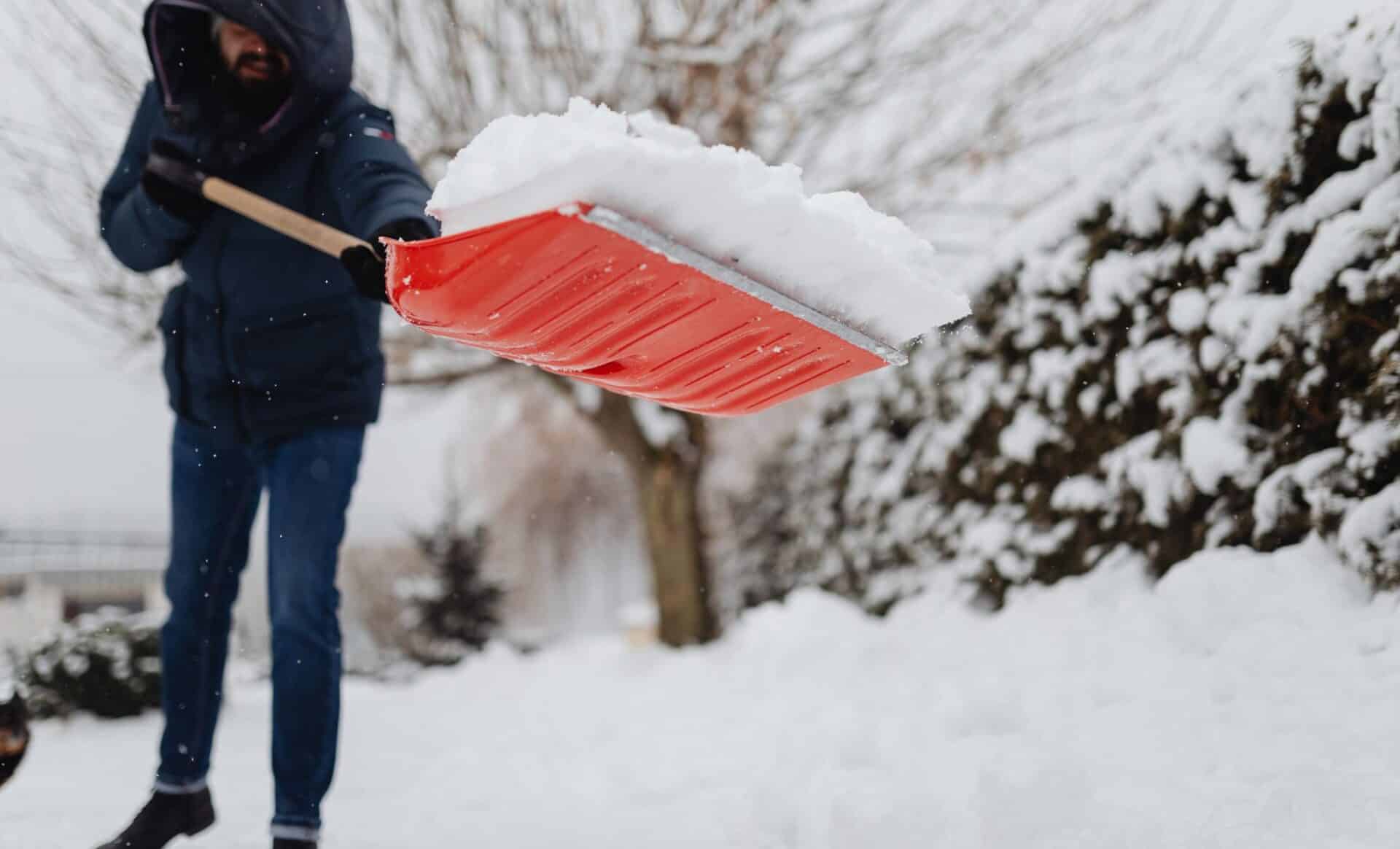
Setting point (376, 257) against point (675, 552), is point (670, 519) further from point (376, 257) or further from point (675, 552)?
point (376, 257)

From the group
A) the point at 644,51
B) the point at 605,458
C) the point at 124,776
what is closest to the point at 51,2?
the point at 644,51

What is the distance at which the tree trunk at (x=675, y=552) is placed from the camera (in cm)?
660

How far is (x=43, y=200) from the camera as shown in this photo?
5141mm

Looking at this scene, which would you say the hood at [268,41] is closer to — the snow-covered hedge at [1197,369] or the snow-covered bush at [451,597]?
the snow-covered hedge at [1197,369]

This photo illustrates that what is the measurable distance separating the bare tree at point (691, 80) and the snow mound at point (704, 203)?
3.77 meters

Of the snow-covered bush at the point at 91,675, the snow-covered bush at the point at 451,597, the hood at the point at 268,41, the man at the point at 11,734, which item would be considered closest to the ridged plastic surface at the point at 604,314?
the hood at the point at 268,41

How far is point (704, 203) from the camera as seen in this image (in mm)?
1255

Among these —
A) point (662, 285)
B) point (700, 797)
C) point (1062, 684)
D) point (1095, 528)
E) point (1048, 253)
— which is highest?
point (1048, 253)

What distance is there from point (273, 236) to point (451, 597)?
9.09m

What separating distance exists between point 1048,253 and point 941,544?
1276 millimetres

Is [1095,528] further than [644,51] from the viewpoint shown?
No

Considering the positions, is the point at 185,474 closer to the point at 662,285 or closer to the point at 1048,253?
the point at 662,285

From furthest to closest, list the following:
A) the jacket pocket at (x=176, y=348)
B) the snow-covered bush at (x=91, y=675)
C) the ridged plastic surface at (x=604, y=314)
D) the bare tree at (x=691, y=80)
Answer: the bare tree at (x=691, y=80)
the snow-covered bush at (x=91, y=675)
the jacket pocket at (x=176, y=348)
the ridged plastic surface at (x=604, y=314)

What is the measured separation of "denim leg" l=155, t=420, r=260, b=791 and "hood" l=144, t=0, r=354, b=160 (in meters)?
0.62
